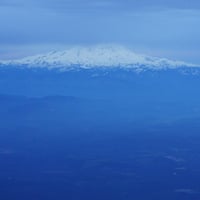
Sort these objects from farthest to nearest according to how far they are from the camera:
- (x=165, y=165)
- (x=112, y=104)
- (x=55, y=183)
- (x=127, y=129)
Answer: (x=112, y=104) → (x=127, y=129) → (x=165, y=165) → (x=55, y=183)

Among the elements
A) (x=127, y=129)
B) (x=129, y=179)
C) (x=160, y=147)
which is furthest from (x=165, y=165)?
(x=127, y=129)

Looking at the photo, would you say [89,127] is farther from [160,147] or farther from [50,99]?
[50,99]

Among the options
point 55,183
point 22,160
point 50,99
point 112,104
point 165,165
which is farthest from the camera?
point 112,104

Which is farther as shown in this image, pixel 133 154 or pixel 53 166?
pixel 133 154

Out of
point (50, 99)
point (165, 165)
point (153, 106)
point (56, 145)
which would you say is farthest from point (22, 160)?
point (153, 106)

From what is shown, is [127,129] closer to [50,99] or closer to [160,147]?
[160,147]

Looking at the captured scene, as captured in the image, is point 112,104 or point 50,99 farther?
point 112,104
